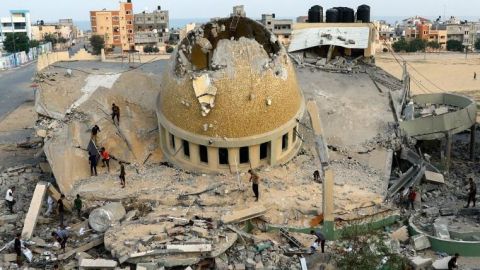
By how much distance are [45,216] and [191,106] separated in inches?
264

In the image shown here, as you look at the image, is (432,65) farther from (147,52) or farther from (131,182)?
(131,182)

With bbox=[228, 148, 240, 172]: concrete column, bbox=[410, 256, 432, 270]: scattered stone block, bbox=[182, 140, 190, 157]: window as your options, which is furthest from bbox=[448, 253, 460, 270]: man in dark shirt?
bbox=[182, 140, 190, 157]: window

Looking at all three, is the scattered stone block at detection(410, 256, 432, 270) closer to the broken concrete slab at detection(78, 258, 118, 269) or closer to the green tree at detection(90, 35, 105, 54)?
the broken concrete slab at detection(78, 258, 118, 269)

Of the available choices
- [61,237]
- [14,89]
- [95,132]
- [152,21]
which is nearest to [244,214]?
[61,237]

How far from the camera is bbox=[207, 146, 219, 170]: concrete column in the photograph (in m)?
18.8

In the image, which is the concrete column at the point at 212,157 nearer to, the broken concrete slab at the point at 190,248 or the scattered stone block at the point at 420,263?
the broken concrete slab at the point at 190,248

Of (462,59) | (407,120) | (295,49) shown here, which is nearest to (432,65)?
(462,59)

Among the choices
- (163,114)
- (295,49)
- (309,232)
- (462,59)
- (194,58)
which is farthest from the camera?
(462,59)

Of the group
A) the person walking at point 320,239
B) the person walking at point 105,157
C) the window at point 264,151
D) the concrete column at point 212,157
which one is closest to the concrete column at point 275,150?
the window at point 264,151

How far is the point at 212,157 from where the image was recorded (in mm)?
18875

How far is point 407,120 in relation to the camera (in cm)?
2358

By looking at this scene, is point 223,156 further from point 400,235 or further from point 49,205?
point 400,235

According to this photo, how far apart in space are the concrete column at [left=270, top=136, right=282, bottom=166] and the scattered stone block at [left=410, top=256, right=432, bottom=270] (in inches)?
270

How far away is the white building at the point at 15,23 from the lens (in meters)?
102
